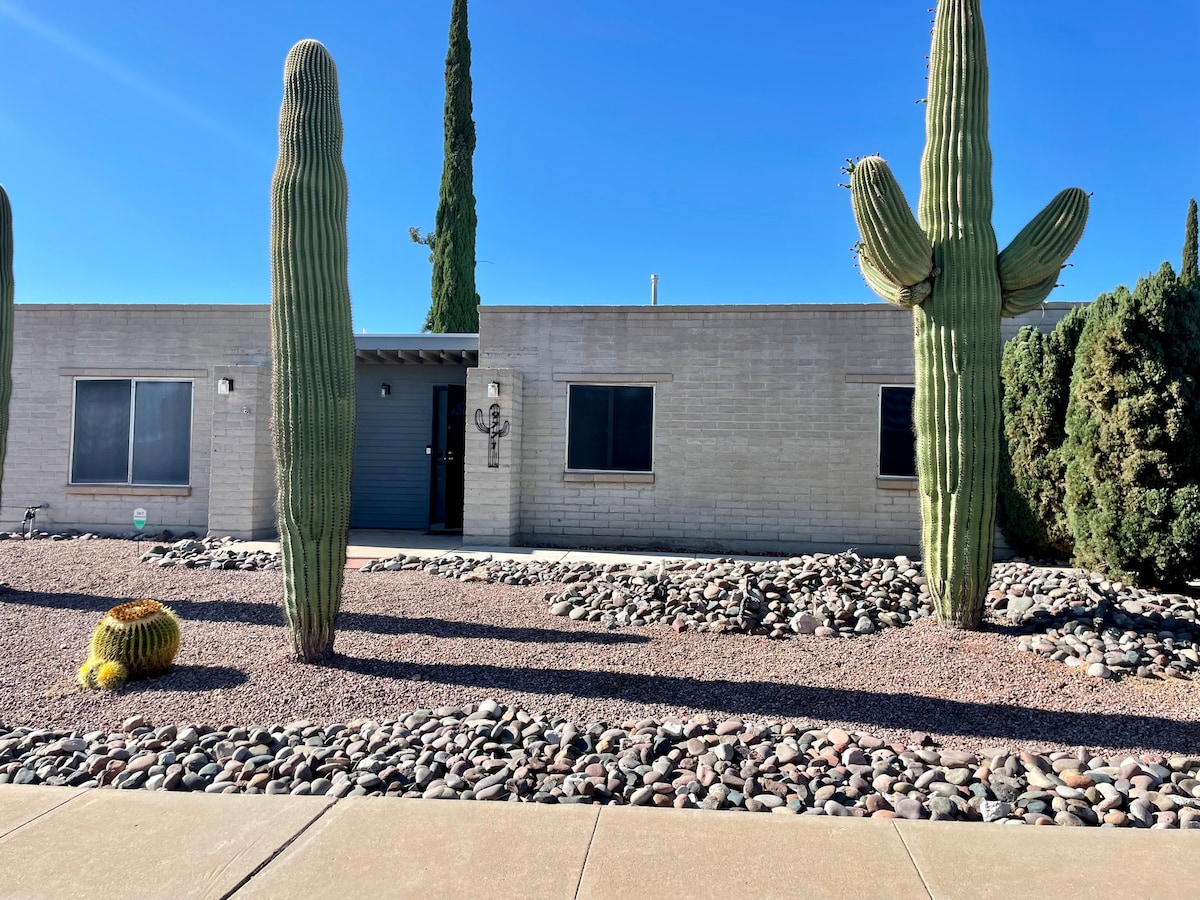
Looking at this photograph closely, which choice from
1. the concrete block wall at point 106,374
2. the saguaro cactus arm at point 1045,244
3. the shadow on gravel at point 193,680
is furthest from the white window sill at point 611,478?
the shadow on gravel at point 193,680

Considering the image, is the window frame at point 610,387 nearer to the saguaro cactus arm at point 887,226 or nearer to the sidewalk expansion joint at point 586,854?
the saguaro cactus arm at point 887,226

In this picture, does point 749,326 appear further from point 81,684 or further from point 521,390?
point 81,684

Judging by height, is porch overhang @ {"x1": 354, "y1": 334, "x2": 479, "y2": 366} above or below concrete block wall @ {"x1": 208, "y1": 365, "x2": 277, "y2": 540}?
above

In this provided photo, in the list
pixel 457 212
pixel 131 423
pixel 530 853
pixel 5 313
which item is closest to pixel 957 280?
pixel 530 853

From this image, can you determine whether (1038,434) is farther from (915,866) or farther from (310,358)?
(310,358)

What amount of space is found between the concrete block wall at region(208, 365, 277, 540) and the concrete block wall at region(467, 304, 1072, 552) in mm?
2892

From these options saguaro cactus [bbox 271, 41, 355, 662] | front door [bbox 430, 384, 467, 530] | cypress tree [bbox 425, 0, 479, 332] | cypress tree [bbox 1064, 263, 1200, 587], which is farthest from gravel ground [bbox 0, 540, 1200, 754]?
cypress tree [bbox 425, 0, 479, 332]

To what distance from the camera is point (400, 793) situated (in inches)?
134

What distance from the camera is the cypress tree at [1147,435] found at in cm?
712

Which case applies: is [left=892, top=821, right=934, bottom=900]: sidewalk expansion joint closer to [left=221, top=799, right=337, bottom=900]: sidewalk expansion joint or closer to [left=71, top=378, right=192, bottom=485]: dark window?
[left=221, top=799, right=337, bottom=900]: sidewalk expansion joint

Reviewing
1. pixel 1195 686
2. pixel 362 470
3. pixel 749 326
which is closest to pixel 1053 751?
pixel 1195 686

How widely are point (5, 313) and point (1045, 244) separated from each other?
9245 millimetres

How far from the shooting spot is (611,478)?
35.4 ft

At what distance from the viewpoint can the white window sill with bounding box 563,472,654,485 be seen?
10750 mm
